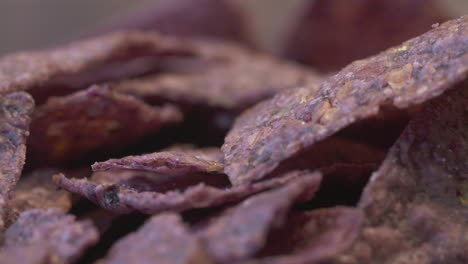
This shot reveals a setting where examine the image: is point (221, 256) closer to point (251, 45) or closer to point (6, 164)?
point (6, 164)

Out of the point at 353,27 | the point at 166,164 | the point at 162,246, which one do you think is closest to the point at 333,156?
the point at 166,164

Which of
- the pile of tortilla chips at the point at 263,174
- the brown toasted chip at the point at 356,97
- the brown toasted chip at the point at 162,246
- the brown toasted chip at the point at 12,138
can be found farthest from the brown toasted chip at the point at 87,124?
the brown toasted chip at the point at 162,246

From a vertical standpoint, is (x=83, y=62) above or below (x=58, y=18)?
below

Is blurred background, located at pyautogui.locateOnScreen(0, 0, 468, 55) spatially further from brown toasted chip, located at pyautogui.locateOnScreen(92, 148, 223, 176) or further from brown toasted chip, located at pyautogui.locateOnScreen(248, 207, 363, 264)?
brown toasted chip, located at pyautogui.locateOnScreen(248, 207, 363, 264)

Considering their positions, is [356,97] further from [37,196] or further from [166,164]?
[37,196]

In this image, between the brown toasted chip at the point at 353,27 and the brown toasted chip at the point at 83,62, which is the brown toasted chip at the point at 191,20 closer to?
the brown toasted chip at the point at 353,27

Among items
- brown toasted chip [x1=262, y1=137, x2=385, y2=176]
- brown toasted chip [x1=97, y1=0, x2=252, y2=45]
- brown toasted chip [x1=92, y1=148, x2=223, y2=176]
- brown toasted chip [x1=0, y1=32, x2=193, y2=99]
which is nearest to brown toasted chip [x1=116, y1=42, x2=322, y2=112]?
brown toasted chip [x1=0, y1=32, x2=193, y2=99]
